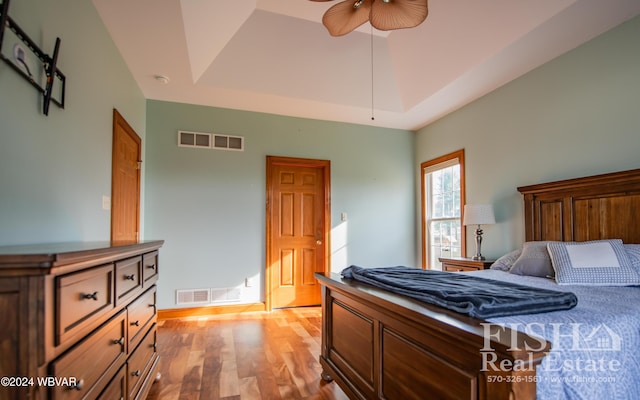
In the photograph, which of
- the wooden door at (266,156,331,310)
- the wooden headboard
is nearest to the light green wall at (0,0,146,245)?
the wooden door at (266,156,331,310)

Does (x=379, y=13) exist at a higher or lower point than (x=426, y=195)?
higher

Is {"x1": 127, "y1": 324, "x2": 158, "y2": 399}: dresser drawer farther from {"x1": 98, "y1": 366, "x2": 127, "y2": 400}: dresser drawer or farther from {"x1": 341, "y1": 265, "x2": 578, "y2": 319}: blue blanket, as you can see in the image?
{"x1": 341, "y1": 265, "x2": 578, "y2": 319}: blue blanket

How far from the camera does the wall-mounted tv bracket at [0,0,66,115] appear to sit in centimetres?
134

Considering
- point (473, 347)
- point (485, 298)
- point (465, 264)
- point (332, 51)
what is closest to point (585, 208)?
point (465, 264)

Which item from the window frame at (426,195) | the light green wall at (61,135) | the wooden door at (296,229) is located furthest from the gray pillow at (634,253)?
the light green wall at (61,135)

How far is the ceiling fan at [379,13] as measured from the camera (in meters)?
2.32

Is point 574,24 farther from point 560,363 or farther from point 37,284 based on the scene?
point 37,284

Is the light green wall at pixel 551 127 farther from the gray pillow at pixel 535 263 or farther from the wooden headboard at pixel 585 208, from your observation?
the gray pillow at pixel 535 263

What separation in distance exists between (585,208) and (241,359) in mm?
3158

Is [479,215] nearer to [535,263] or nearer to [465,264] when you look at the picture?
[465,264]

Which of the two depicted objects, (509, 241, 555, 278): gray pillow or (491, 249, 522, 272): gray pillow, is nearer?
(509, 241, 555, 278): gray pillow

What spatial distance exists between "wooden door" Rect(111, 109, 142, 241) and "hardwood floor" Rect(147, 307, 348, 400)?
1.15 metres

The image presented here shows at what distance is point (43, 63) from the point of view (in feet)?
A: 5.64

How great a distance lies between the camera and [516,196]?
3594 mm
